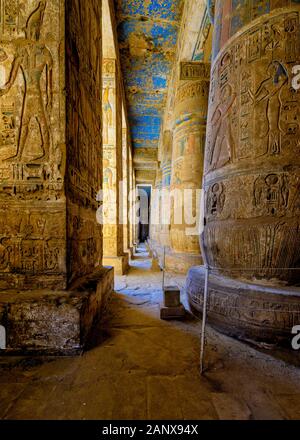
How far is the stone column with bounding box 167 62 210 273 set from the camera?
211 inches

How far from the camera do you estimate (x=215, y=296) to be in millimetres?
2168

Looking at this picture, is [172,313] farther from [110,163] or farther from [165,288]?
[110,163]

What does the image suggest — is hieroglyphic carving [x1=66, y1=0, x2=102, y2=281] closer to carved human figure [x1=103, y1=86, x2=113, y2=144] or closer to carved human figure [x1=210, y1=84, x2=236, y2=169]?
carved human figure [x1=210, y1=84, x2=236, y2=169]

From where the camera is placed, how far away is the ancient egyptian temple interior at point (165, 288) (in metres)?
1.33

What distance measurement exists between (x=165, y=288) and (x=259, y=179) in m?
1.59

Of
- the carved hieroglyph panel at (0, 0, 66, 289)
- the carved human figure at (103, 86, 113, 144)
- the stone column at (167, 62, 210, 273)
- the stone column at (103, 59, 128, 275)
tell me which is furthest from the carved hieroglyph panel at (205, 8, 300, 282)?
the carved human figure at (103, 86, 113, 144)

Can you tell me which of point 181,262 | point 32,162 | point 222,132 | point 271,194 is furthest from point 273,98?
point 181,262

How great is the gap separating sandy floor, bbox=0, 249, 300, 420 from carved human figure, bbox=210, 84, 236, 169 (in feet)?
6.00

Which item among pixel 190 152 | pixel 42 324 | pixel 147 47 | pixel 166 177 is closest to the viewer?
pixel 42 324

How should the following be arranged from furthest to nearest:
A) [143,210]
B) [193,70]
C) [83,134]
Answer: [143,210], [193,70], [83,134]

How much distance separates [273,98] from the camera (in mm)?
2041

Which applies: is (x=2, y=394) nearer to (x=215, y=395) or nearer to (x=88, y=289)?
(x=88, y=289)

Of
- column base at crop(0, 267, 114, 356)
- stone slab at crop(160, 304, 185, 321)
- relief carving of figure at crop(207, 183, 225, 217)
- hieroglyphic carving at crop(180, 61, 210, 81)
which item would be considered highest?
hieroglyphic carving at crop(180, 61, 210, 81)

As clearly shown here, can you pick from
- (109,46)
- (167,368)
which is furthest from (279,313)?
(109,46)
